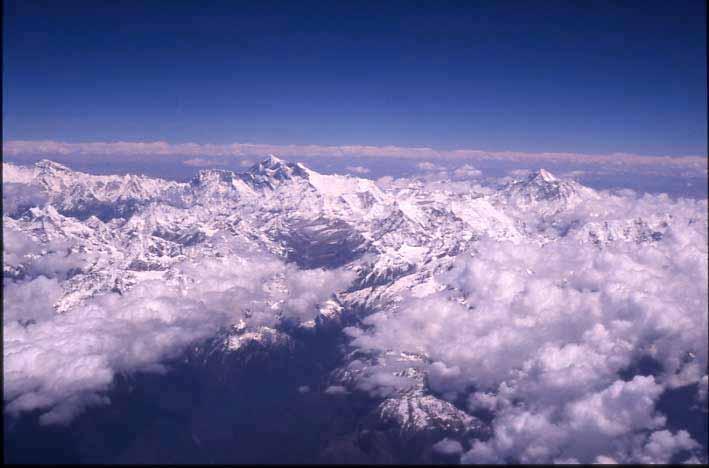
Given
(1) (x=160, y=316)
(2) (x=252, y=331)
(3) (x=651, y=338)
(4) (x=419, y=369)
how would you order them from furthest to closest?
1. (2) (x=252, y=331)
2. (1) (x=160, y=316)
3. (4) (x=419, y=369)
4. (3) (x=651, y=338)

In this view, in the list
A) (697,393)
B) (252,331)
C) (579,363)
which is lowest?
(252,331)

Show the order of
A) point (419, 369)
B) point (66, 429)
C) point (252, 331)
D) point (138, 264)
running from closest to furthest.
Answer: point (66, 429) → point (419, 369) → point (252, 331) → point (138, 264)

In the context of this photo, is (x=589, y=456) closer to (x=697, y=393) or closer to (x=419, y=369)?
(x=697, y=393)

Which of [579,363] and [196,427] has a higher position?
[579,363]

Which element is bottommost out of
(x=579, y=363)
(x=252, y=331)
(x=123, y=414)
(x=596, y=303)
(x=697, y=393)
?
(x=252, y=331)

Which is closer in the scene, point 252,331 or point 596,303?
point 596,303

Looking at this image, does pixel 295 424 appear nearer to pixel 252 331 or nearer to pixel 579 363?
pixel 579 363

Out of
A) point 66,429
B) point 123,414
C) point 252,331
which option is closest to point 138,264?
point 252,331

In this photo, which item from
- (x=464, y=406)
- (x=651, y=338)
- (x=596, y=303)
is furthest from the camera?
(x=464, y=406)

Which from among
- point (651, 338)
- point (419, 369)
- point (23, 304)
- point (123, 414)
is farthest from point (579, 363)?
point (23, 304)
